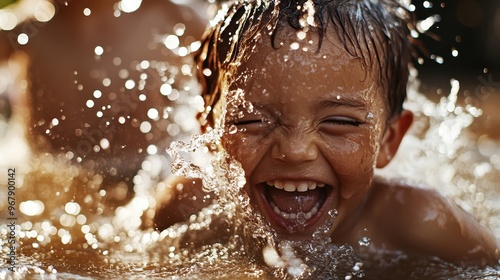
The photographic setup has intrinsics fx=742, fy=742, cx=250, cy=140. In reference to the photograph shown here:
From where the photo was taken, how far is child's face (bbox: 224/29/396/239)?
1965mm

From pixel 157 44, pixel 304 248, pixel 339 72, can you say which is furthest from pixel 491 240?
pixel 157 44

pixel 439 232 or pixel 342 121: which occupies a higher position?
pixel 342 121

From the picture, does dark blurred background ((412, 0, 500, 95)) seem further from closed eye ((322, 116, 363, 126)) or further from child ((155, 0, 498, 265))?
closed eye ((322, 116, 363, 126))

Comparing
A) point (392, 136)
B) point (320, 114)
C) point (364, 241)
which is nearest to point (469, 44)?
point (392, 136)

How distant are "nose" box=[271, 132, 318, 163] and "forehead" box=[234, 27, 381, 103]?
0.12 meters

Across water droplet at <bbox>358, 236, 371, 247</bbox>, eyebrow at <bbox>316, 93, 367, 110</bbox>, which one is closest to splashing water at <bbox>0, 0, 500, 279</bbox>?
water droplet at <bbox>358, 236, 371, 247</bbox>

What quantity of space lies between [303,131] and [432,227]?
0.66 metres

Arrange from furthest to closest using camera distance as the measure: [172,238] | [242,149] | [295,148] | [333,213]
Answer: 1. [172,238]
2. [333,213]
3. [242,149]
4. [295,148]

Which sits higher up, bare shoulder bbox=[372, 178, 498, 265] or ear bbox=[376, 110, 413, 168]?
ear bbox=[376, 110, 413, 168]

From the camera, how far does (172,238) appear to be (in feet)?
7.69

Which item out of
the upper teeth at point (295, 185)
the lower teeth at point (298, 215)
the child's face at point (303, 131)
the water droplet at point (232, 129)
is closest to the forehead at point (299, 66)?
the child's face at point (303, 131)

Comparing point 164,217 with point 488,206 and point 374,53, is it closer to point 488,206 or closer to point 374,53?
point 374,53

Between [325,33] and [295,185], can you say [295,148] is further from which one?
[325,33]

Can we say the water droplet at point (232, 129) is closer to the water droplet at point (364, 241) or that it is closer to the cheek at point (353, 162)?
the cheek at point (353, 162)
